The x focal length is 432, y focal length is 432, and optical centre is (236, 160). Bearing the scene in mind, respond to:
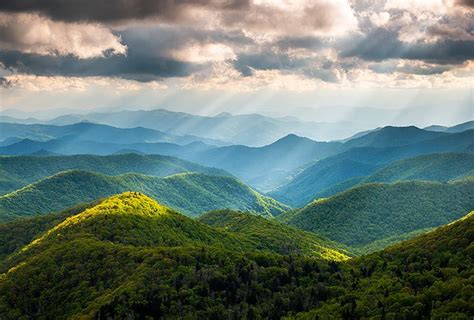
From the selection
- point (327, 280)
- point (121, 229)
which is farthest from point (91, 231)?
point (327, 280)

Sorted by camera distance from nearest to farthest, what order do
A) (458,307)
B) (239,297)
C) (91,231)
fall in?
(458,307) → (239,297) → (91,231)

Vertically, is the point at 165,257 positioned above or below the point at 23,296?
above

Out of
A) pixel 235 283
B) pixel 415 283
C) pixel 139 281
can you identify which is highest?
pixel 415 283

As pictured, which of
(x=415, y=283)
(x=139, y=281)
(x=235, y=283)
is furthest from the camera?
(x=139, y=281)

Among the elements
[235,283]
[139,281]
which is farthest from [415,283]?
[139,281]

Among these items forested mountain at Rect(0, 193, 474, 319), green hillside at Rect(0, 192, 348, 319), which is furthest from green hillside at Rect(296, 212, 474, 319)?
green hillside at Rect(0, 192, 348, 319)

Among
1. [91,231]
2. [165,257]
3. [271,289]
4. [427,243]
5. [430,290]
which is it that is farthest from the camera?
[91,231]

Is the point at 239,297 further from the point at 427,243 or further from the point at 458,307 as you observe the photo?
the point at 427,243

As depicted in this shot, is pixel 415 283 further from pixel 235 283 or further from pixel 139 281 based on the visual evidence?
pixel 139 281

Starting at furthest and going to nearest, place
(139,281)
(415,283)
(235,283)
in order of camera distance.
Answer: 1. (139,281)
2. (235,283)
3. (415,283)
